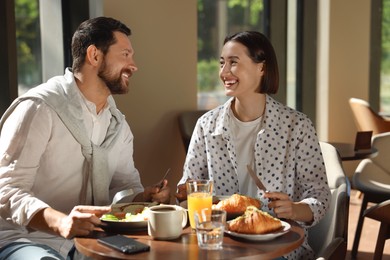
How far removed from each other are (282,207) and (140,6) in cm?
229

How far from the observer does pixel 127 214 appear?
2139mm

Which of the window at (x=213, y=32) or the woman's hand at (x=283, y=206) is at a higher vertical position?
the window at (x=213, y=32)

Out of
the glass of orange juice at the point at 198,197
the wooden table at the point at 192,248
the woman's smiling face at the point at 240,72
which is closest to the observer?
the wooden table at the point at 192,248

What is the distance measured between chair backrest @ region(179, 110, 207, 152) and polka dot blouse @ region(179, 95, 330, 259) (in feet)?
5.69

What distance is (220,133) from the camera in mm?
2646

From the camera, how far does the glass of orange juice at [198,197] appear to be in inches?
81.7

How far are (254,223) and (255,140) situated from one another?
71 centimetres

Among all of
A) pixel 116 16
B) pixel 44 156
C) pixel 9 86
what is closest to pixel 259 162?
pixel 44 156

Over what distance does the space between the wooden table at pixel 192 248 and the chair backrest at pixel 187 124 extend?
243cm

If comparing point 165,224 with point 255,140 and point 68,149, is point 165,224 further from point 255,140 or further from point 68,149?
point 255,140

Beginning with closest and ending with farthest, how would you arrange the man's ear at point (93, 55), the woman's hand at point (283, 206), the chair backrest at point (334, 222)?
1. the woman's hand at point (283, 206)
2. the chair backrest at point (334, 222)
3. the man's ear at point (93, 55)

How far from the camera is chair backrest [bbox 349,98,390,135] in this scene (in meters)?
5.73

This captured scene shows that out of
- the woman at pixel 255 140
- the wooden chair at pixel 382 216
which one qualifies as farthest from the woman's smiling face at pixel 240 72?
Answer: the wooden chair at pixel 382 216

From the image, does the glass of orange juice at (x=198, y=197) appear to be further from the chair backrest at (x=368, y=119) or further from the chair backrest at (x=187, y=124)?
the chair backrest at (x=368, y=119)
